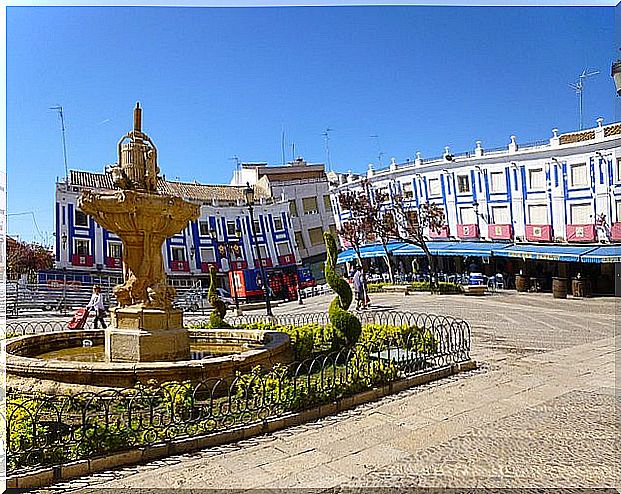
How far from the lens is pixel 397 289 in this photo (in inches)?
1025

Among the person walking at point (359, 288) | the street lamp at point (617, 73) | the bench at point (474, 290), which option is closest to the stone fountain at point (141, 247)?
the street lamp at point (617, 73)

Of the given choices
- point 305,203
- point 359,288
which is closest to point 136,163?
point 359,288

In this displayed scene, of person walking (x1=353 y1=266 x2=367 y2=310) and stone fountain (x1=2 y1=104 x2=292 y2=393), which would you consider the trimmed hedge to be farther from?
stone fountain (x1=2 y1=104 x2=292 y2=393)

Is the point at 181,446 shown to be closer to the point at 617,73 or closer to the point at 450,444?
the point at 450,444

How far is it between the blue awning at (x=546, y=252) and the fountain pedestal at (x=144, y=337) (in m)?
20.0

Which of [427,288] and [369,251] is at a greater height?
[369,251]

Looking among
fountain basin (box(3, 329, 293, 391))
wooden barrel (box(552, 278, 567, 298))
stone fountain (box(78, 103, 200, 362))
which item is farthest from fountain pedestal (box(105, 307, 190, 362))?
wooden barrel (box(552, 278, 567, 298))

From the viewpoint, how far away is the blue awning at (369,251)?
112 feet

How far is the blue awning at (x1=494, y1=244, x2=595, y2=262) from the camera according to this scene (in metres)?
24.3

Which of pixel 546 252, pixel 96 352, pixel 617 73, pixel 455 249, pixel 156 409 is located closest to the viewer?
pixel 617 73

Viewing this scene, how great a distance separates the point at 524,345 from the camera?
37.0 ft

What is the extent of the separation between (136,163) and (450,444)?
591 centimetres

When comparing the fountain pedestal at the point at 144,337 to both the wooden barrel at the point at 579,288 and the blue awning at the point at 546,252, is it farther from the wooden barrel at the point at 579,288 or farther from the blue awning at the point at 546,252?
the blue awning at the point at 546,252

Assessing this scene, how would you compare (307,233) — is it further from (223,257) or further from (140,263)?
(140,263)
